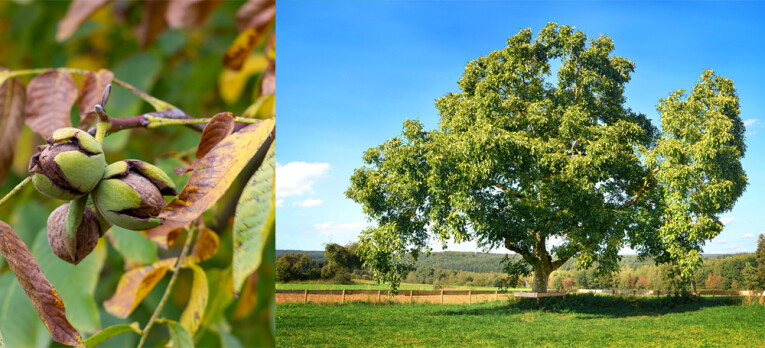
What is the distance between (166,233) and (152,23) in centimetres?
24

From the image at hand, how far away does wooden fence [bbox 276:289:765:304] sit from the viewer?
229 inches

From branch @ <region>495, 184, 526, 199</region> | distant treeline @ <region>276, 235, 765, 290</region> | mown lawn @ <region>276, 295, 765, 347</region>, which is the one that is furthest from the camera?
branch @ <region>495, 184, 526, 199</region>

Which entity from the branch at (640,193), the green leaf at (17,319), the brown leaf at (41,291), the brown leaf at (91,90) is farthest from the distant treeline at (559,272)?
the brown leaf at (41,291)

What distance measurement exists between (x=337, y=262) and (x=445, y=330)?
152 centimetres

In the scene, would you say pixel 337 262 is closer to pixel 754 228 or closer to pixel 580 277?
pixel 580 277

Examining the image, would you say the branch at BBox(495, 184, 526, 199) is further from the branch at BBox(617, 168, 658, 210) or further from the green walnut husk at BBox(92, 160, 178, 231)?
the green walnut husk at BBox(92, 160, 178, 231)

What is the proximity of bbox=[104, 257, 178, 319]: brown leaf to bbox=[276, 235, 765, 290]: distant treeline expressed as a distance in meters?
4.87

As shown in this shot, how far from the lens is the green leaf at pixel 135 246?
0.41 metres

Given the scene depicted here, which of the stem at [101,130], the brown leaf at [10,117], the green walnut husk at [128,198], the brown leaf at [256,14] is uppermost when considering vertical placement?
the brown leaf at [256,14]

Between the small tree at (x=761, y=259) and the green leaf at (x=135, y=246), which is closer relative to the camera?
the green leaf at (x=135, y=246)

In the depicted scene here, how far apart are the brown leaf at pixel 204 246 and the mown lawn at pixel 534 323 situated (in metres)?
4.25

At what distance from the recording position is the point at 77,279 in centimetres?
43

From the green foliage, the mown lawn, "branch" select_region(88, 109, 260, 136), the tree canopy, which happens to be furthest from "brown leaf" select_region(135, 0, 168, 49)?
the tree canopy

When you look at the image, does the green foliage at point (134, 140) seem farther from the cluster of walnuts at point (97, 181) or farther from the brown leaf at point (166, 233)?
the cluster of walnuts at point (97, 181)
